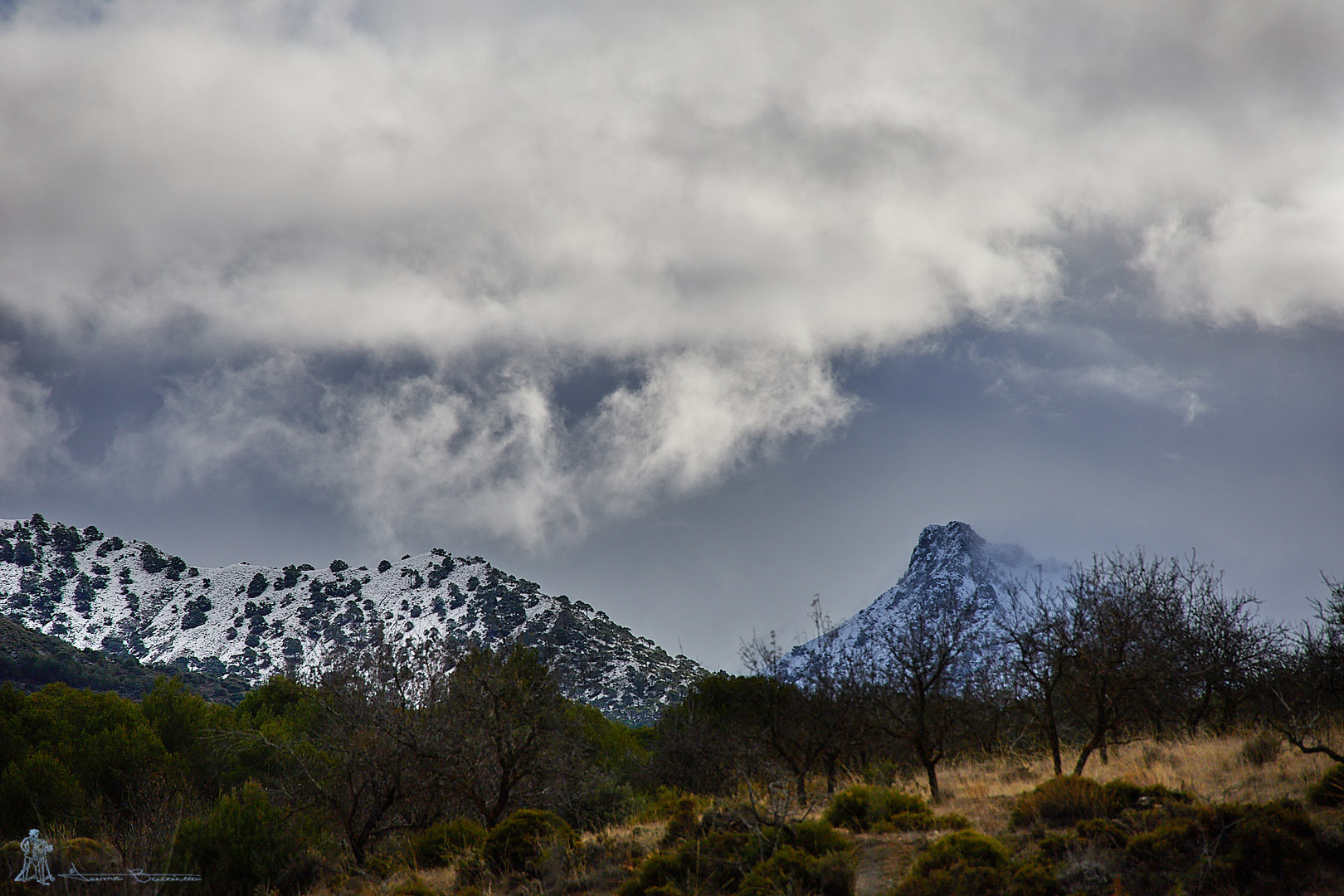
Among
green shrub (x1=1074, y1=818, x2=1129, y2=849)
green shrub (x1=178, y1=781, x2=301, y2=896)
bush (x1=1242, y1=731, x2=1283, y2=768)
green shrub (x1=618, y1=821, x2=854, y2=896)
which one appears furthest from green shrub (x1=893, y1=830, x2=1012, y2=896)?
green shrub (x1=178, y1=781, x2=301, y2=896)

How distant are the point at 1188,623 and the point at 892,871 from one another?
2062 centimetres

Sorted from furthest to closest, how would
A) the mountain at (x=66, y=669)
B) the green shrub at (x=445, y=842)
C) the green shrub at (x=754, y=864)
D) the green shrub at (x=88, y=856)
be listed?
the mountain at (x=66, y=669) → the green shrub at (x=445, y=842) → the green shrub at (x=88, y=856) → the green shrub at (x=754, y=864)

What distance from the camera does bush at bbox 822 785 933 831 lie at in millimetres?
12109

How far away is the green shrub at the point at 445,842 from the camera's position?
622 inches

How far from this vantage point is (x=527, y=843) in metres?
13.9

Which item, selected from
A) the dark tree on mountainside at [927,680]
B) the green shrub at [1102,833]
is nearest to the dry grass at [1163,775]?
the dark tree on mountainside at [927,680]

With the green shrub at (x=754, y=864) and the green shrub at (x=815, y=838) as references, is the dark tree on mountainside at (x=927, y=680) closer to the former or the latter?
the green shrub at (x=815, y=838)

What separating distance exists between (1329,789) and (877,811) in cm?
602

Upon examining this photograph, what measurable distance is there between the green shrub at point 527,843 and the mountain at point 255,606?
8663 centimetres

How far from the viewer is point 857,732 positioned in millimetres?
23938

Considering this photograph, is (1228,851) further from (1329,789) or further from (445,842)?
(445,842)

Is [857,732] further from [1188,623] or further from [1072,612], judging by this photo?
[1188,623]

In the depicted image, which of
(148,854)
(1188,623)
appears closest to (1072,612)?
(1188,623)

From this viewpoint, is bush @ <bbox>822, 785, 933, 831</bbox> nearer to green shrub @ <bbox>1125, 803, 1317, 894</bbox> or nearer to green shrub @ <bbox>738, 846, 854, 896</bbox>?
green shrub @ <bbox>738, 846, 854, 896</bbox>
